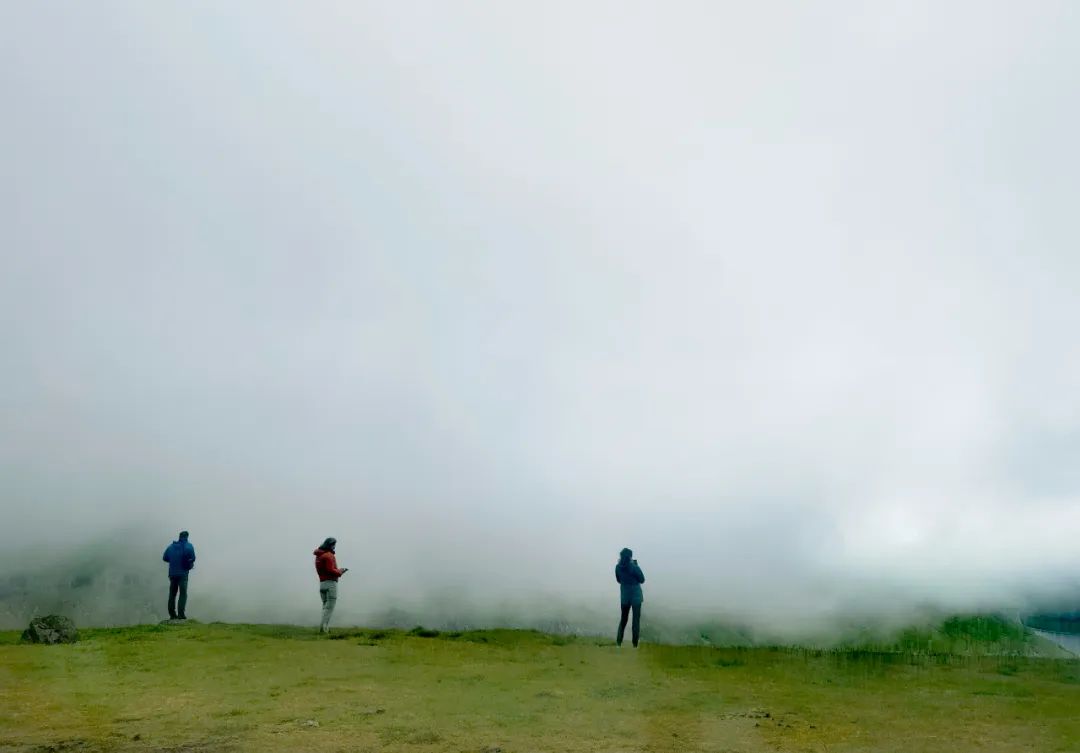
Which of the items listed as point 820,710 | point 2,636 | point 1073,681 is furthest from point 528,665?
point 2,636

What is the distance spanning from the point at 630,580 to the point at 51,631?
18.2m

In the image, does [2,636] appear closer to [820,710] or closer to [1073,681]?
[820,710]

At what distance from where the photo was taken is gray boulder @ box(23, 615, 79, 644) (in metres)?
26.8

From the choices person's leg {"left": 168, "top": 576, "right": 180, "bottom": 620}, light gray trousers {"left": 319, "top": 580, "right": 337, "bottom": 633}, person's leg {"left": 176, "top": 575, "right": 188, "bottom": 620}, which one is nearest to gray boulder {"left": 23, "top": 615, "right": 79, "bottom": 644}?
person's leg {"left": 168, "top": 576, "right": 180, "bottom": 620}

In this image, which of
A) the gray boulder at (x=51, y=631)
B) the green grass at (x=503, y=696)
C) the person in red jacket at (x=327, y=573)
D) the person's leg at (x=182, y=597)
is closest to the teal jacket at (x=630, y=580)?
the green grass at (x=503, y=696)

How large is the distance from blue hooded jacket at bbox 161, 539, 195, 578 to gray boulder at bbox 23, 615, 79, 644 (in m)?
3.40

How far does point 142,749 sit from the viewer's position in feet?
46.3

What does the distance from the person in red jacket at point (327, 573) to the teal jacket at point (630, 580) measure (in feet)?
29.5

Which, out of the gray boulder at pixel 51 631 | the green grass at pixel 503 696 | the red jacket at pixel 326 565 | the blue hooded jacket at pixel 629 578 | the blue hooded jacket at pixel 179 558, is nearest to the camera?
the green grass at pixel 503 696

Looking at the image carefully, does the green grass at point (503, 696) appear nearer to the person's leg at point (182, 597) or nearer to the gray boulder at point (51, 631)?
the gray boulder at point (51, 631)

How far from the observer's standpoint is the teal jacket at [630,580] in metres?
27.3

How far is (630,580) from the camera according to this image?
89.9ft

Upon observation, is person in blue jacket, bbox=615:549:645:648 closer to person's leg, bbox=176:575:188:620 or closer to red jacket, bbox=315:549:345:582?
red jacket, bbox=315:549:345:582

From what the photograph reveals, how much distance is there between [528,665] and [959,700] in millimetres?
11115
